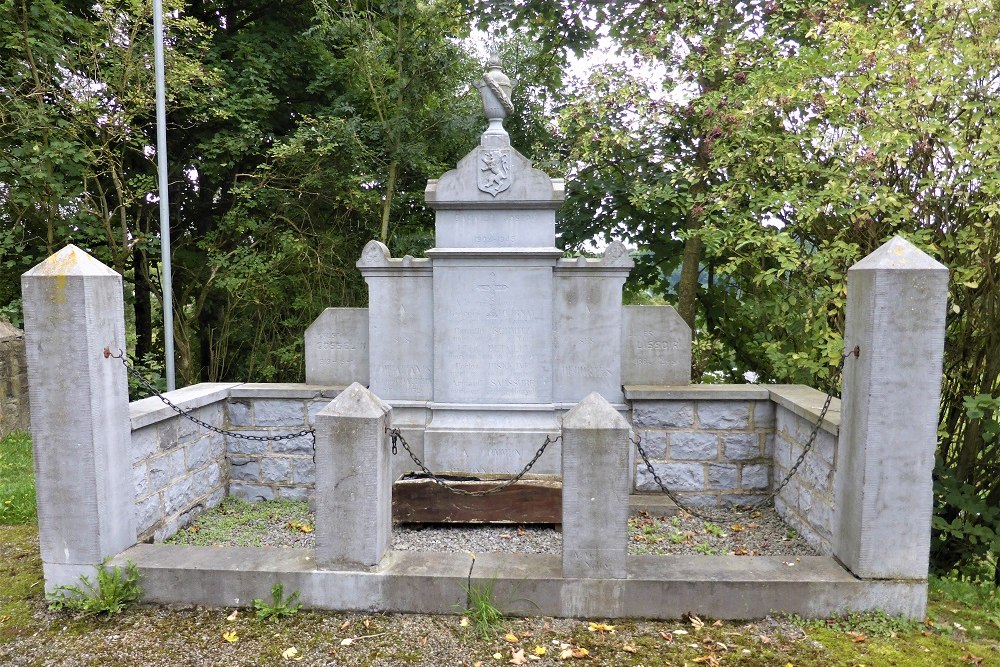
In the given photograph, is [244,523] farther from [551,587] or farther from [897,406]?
[897,406]

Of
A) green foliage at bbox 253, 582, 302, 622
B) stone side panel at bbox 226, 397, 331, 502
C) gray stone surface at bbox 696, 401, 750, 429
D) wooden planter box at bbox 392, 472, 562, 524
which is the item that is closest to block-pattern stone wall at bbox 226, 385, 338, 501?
stone side panel at bbox 226, 397, 331, 502

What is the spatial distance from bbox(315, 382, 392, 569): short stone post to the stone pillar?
261 centimetres

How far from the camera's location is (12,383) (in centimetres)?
784

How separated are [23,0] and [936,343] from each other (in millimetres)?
9196

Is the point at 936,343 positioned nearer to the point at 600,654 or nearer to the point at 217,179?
the point at 600,654

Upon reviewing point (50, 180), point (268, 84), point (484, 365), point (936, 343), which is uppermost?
point (268, 84)

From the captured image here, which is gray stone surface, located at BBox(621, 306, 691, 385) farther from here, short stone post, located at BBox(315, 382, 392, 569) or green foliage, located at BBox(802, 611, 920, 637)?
short stone post, located at BBox(315, 382, 392, 569)

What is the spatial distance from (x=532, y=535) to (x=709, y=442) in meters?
1.71

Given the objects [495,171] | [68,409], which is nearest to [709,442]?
[495,171]

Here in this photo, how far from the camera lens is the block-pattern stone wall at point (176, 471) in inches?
167

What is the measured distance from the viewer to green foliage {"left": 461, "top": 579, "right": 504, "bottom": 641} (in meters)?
3.32

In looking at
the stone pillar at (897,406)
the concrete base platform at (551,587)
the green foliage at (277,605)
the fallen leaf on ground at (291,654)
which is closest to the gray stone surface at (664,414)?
the concrete base platform at (551,587)

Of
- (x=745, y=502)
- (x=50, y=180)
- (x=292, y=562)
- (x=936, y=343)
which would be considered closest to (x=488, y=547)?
(x=292, y=562)

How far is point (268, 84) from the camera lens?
9.13 m
